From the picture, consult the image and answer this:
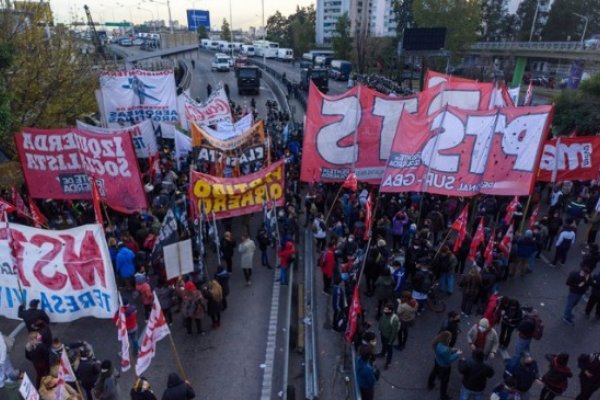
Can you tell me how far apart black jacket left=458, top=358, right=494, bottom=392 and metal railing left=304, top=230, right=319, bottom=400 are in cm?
238

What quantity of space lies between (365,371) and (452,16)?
50.6 m

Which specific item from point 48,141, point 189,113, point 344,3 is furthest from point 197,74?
point 344,3

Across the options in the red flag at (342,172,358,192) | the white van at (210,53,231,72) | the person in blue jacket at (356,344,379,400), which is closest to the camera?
the person in blue jacket at (356,344,379,400)

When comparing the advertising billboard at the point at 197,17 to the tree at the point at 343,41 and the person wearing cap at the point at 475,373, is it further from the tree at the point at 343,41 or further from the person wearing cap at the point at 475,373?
the person wearing cap at the point at 475,373

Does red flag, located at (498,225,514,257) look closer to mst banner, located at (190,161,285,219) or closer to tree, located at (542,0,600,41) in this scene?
mst banner, located at (190,161,285,219)

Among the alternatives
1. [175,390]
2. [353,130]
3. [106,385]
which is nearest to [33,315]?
[106,385]

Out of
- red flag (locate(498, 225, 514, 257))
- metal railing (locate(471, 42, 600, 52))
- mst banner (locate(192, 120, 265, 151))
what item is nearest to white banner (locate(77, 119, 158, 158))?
mst banner (locate(192, 120, 265, 151))

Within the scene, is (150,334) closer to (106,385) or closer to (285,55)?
(106,385)

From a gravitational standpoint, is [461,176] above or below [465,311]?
above

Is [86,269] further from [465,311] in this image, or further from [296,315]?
[465,311]

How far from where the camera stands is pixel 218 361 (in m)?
8.28

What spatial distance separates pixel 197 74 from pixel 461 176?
50975 millimetres

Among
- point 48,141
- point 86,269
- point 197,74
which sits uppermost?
point 48,141

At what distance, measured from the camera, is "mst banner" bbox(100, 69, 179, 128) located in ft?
53.2
